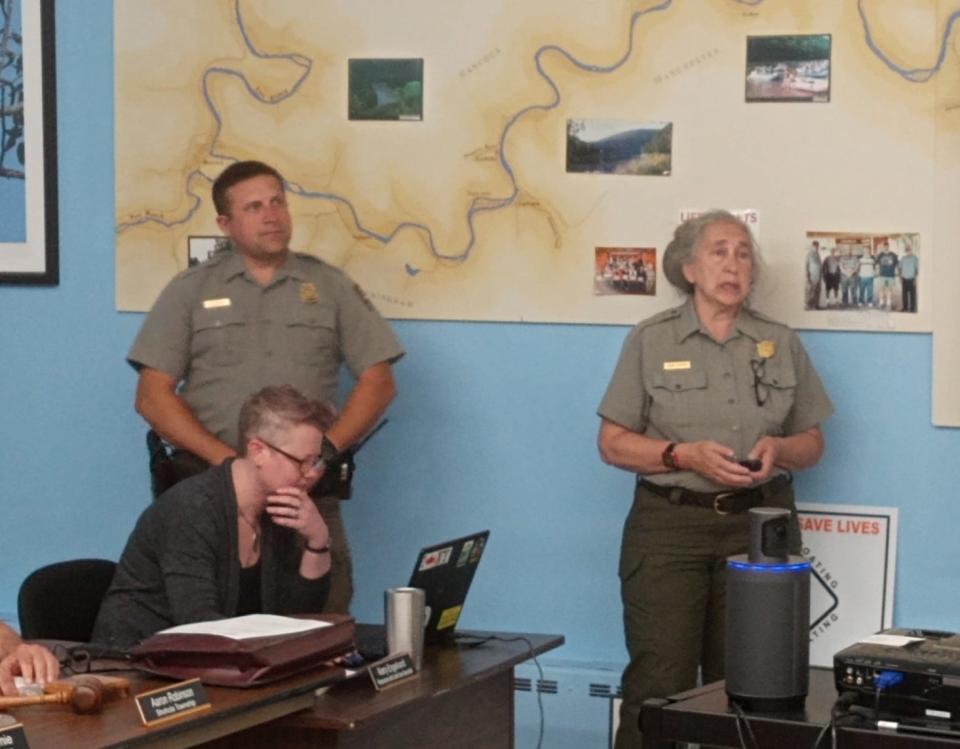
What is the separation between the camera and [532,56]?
4.88 meters

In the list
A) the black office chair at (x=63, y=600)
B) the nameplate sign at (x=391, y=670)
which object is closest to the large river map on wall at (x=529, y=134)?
the black office chair at (x=63, y=600)

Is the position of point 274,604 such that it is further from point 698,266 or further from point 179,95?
point 179,95

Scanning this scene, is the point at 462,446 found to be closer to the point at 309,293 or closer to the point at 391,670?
the point at 309,293

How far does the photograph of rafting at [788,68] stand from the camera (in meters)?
4.65

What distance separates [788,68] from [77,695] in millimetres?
2909

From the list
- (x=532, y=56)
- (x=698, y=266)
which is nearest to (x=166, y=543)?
(x=698, y=266)

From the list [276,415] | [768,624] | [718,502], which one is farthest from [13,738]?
[718,502]

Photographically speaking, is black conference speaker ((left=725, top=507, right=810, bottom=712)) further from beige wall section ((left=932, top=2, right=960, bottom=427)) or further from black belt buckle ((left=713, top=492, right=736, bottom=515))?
beige wall section ((left=932, top=2, right=960, bottom=427))

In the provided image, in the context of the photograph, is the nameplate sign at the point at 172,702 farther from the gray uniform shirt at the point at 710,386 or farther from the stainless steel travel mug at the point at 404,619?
the gray uniform shirt at the point at 710,386

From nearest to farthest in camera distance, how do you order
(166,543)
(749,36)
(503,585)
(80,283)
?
(166,543), (749,36), (503,585), (80,283)

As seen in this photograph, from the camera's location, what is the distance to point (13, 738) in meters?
2.28

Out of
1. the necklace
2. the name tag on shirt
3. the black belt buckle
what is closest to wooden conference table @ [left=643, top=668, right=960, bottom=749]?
the necklace

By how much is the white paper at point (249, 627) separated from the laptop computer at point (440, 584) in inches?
10.1

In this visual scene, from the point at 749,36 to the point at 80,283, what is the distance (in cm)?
226
